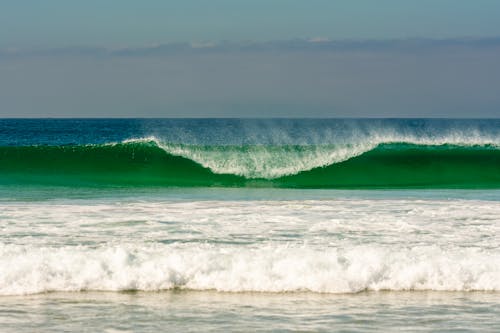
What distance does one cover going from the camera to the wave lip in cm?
789

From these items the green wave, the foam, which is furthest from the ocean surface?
the foam

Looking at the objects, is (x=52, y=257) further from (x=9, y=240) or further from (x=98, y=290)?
(x=9, y=240)

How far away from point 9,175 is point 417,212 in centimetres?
1277

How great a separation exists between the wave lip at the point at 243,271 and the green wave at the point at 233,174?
35.6ft

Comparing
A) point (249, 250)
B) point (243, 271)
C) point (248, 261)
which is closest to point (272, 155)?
point (249, 250)

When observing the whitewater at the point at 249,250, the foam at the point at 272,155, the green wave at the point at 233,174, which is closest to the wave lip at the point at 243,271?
the whitewater at the point at 249,250

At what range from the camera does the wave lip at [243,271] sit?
25.9ft

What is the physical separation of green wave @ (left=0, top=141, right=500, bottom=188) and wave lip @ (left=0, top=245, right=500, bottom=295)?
1086 centimetres

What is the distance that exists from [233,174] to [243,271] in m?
13.5

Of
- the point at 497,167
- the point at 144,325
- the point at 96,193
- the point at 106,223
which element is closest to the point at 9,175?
the point at 96,193

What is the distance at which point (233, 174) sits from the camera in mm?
21531

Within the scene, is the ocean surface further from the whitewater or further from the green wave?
the green wave

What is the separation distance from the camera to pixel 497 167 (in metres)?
23.7

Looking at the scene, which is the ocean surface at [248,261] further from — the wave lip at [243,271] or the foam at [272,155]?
the foam at [272,155]
